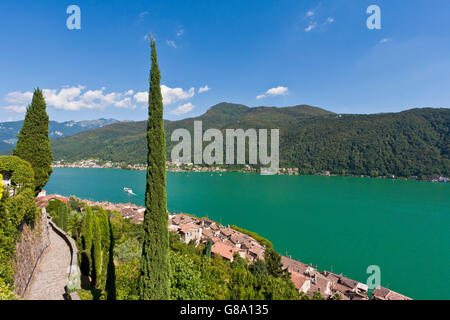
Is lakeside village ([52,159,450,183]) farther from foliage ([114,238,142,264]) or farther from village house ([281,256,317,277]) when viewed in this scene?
foliage ([114,238,142,264])

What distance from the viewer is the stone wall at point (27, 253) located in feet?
22.7

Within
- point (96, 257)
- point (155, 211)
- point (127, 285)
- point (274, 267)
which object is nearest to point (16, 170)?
point (96, 257)

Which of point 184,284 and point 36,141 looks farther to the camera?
point 36,141

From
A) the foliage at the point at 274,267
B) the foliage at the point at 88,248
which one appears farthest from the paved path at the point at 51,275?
the foliage at the point at 274,267

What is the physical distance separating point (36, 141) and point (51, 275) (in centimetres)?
764

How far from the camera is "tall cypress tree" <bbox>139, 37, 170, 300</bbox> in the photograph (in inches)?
220

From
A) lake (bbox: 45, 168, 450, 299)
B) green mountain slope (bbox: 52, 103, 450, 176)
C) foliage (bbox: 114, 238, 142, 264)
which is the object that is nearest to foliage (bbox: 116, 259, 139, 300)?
foliage (bbox: 114, 238, 142, 264)

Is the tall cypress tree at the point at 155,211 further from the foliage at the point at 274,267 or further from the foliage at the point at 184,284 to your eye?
the foliage at the point at 274,267

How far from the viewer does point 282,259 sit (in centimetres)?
2650

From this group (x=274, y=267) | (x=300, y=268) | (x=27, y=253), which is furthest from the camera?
(x=300, y=268)

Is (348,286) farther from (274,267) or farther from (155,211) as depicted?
(155,211)

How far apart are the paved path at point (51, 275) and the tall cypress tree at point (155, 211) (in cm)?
467

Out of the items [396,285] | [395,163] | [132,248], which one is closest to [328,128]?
[395,163]
